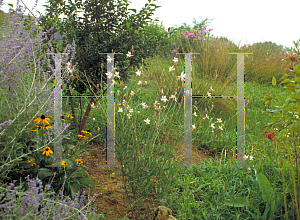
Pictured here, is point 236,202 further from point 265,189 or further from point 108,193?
point 108,193

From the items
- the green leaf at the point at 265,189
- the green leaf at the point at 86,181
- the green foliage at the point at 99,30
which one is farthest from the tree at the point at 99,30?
the green leaf at the point at 265,189

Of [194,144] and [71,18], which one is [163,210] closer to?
[194,144]

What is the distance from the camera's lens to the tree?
8.09 feet

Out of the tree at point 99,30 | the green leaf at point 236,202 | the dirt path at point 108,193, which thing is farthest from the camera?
the tree at point 99,30

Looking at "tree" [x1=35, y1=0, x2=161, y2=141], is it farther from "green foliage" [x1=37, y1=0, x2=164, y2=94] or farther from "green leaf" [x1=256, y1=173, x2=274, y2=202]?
"green leaf" [x1=256, y1=173, x2=274, y2=202]

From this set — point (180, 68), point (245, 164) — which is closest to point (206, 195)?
point (245, 164)

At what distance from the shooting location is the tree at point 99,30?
2.47 meters

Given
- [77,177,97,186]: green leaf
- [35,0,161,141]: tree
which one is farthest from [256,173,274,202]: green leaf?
[35,0,161,141]: tree

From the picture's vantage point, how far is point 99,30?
2535mm

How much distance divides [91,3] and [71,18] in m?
0.27

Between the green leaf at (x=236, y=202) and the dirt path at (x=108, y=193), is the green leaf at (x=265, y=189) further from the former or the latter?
the dirt path at (x=108, y=193)

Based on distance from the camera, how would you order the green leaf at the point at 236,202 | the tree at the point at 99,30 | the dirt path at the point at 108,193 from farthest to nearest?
1. the tree at the point at 99,30
2. the dirt path at the point at 108,193
3. the green leaf at the point at 236,202

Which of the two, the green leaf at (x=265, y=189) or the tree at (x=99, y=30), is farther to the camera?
the tree at (x=99, y=30)

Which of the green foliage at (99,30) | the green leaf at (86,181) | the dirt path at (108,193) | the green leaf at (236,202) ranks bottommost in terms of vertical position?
the dirt path at (108,193)
